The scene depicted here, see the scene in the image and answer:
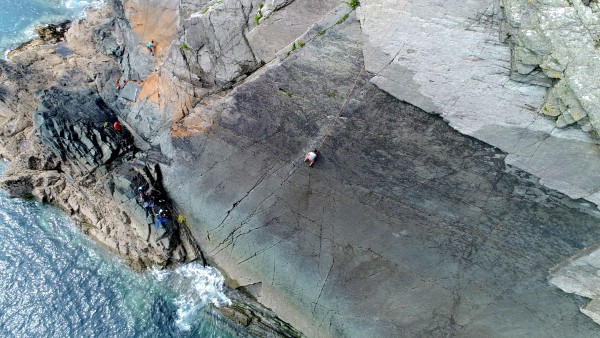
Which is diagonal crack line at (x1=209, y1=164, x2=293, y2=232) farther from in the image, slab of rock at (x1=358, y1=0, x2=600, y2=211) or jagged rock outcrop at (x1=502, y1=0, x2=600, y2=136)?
jagged rock outcrop at (x1=502, y1=0, x2=600, y2=136)

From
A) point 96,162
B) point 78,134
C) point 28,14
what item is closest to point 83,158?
point 96,162

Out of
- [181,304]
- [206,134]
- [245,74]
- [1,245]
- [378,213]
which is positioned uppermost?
[245,74]

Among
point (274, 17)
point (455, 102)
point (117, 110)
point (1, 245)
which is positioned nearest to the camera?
point (455, 102)

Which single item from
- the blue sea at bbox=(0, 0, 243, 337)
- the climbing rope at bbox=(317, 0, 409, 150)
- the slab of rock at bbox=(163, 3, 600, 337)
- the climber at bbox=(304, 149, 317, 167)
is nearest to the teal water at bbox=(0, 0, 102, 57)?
the blue sea at bbox=(0, 0, 243, 337)

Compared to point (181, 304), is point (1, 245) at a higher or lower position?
higher

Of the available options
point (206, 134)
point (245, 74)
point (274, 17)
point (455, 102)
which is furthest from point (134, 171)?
point (455, 102)

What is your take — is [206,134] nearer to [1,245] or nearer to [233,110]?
[233,110]
